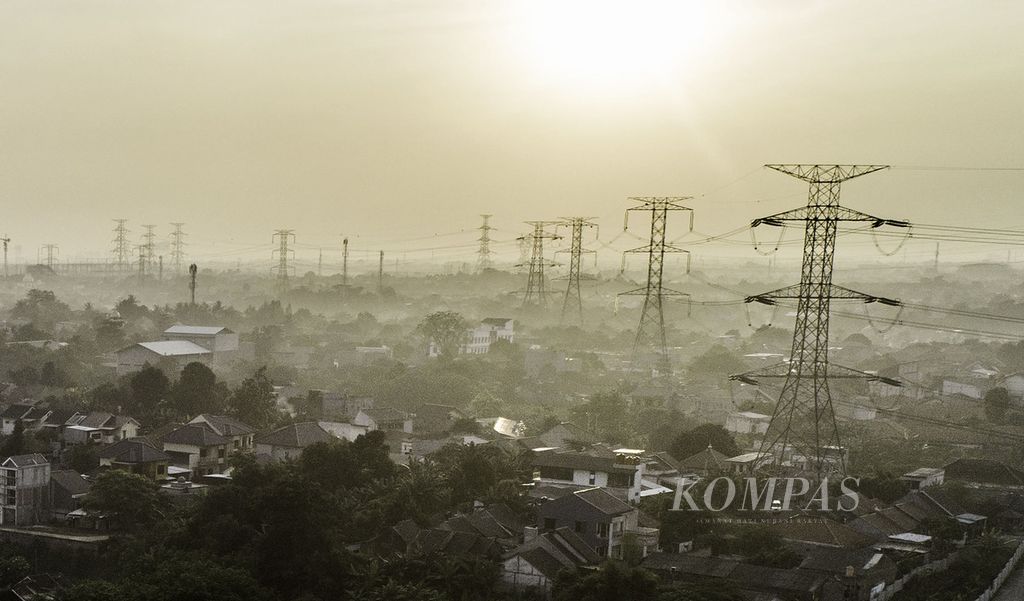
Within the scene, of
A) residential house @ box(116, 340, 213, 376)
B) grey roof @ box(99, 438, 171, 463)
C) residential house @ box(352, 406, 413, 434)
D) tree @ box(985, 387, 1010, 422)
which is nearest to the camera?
grey roof @ box(99, 438, 171, 463)

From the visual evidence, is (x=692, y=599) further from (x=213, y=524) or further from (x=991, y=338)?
(x=991, y=338)

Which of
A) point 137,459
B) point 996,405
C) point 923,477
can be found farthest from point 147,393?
point 996,405

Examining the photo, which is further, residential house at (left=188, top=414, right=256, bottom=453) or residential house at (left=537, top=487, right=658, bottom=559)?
residential house at (left=188, top=414, right=256, bottom=453)

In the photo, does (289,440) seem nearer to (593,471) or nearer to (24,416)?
(593,471)

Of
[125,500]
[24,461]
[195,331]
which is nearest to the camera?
[125,500]

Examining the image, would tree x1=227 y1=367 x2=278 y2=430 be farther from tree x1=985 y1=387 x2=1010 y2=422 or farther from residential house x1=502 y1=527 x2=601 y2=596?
tree x1=985 y1=387 x2=1010 y2=422

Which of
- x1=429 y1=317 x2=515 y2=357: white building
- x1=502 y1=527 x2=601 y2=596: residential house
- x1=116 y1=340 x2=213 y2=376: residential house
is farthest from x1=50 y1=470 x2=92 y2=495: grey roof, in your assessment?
x1=429 y1=317 x2=515 y2=357: white building
